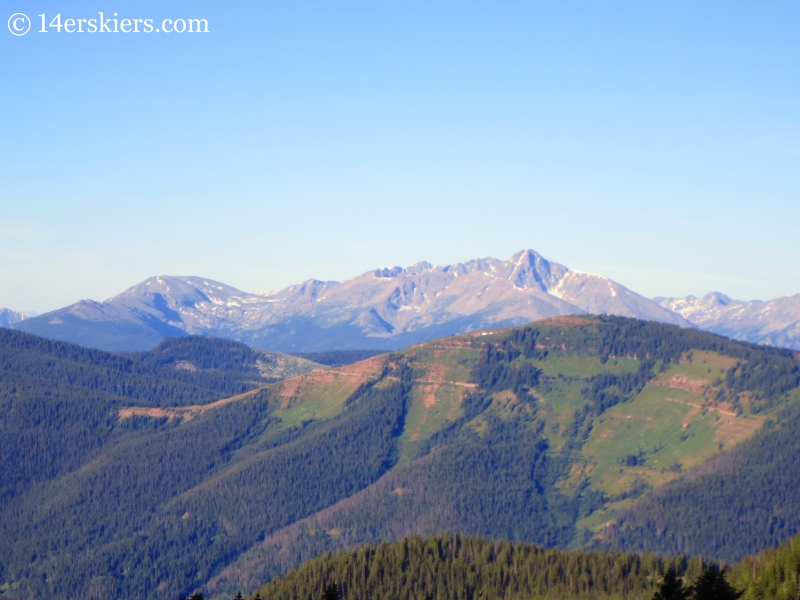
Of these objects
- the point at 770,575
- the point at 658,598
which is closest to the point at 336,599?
the point at 658,598

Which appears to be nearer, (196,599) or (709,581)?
(709,581)

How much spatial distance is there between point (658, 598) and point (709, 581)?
395 cm

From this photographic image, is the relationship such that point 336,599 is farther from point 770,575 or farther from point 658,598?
point 770,575

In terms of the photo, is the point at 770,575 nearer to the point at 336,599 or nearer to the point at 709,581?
the point at 709,581

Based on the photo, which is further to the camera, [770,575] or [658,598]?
[770,575]

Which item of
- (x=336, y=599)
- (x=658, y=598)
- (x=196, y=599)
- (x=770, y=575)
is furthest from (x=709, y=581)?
(x=770, y=575)

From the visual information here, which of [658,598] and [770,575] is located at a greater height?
[658,598]

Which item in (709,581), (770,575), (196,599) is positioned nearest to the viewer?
(709,581)

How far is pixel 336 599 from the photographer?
89000 millimetres

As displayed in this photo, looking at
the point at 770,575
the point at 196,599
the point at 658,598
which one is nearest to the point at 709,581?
the point at 658,598

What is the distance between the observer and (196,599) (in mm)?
108312

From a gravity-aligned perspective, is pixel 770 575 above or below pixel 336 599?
below

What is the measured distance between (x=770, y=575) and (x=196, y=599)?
265 ft

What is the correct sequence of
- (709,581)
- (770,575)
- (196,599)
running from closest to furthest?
1. (709,581)
2. (196,599)
3. (770,575)
